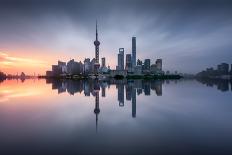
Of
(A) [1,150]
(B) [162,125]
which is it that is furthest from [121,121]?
(A) [1,150]

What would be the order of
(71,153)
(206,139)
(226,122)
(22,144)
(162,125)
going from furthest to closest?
(226,122) < (162,125) < (206,139) < (22,144) < (71,153)

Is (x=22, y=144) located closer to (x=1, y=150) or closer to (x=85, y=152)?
(x=1, y=150)

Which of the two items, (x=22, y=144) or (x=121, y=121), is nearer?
(x=22, y=144)

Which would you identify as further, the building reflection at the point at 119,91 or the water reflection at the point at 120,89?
the water reflection at the point at 120,89

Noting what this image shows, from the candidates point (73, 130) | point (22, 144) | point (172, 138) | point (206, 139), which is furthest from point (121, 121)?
point (22, 144)

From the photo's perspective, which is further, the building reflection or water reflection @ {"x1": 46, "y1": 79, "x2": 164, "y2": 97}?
water reflection @ {"x1": 46, "y1": 79, "x2": 164, "y2": 97}

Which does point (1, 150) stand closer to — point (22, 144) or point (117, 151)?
point (22, 144)

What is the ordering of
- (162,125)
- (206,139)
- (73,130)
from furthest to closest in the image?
(162,125)
(73,130)
(206,139)

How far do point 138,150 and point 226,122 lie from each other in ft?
42.1

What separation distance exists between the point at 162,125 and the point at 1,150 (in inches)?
512

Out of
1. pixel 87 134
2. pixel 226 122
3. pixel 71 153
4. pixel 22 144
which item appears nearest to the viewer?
pixel 71 153

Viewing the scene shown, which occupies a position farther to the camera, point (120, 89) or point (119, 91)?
point (120, 89)

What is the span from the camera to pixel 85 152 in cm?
1257

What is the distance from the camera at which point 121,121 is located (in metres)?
22.5
